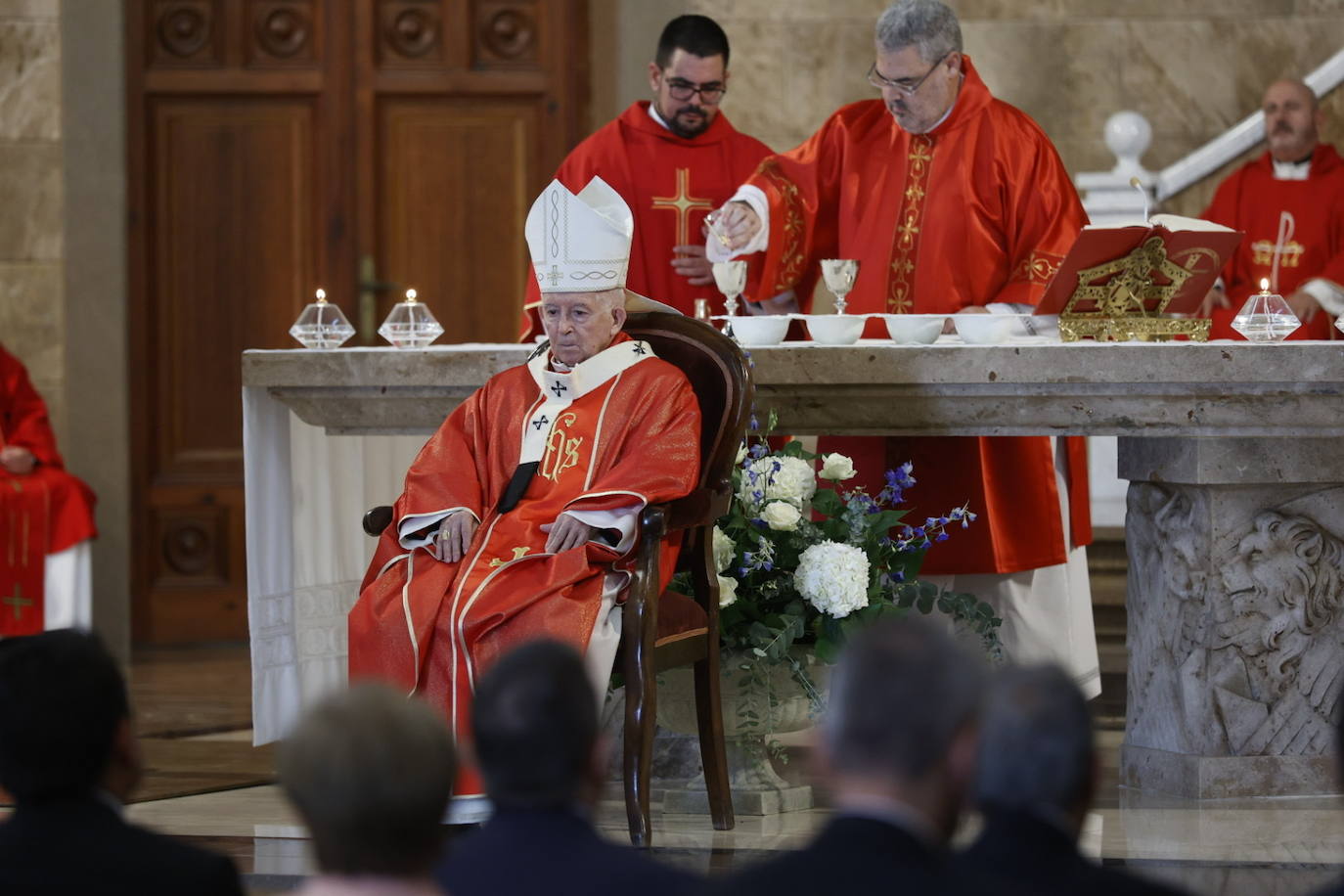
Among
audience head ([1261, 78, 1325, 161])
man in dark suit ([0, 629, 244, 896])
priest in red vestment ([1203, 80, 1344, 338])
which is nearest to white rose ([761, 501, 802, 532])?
man in dark suit ([0, 629, 244, 896])

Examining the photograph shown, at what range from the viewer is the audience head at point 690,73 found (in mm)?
5645

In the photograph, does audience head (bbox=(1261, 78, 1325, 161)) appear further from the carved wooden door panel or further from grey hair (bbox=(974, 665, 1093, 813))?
grey hair (bbox=(974, 665, 1093, 813))

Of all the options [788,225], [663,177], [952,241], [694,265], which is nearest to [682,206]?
[663,177]

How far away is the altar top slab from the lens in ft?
14.3

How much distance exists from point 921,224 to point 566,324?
1414 mm

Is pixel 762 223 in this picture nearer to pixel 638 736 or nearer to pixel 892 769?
pixel 638 736

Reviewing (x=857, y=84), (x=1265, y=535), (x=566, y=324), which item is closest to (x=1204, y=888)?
(x=1265, y=535)

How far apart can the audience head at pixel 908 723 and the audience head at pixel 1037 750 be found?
0.09 meters

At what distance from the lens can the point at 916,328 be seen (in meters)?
4.62

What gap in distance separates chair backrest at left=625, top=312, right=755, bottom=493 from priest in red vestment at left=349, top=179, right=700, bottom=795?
3.5 inches

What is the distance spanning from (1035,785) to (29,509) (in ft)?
17.9

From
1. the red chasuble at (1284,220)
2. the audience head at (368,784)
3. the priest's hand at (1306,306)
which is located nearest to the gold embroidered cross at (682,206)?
the priest's hand at (1306,306)

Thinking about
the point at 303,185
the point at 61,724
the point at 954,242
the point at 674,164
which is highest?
the point at 303,185

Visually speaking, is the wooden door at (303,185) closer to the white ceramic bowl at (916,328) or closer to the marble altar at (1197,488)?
the marble altar at (1197,488)
